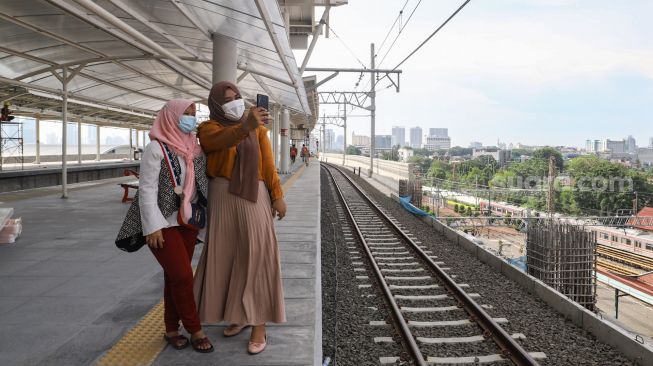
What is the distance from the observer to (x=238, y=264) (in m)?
2.93

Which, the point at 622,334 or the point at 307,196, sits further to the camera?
the point at 307,196

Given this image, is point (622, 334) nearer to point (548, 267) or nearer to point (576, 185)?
point (548, 267)

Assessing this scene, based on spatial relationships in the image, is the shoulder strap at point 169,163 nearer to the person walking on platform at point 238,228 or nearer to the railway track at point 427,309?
the person walking on platform at point 238,228

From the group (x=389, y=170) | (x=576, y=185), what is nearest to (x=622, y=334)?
(x=389, y=170)

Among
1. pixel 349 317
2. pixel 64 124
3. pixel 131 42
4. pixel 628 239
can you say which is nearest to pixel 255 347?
pixel 349 317

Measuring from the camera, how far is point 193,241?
2.98m

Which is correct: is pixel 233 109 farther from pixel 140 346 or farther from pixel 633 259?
pixel 633 259

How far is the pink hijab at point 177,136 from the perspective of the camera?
2711mm

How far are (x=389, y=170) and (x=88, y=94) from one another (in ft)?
56.1

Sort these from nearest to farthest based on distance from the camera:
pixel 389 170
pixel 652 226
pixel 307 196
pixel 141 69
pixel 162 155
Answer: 1. pixel 162 155
2. pixel 141 69
3. pixel 307 196
4. pixel 389 170
5. pixel 652 226

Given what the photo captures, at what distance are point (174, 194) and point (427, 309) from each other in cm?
387

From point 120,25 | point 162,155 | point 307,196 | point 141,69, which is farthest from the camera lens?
point 307,196

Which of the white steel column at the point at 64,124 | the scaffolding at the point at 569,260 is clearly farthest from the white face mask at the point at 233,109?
the white steel column at the point at 64,124

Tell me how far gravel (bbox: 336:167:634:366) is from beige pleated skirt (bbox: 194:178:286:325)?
7.64 ft
